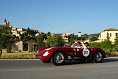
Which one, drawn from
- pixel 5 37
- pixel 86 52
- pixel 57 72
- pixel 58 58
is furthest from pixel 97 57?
pixel 5 37

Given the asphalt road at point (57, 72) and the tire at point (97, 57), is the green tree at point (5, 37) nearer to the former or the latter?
the asphalt road at point (57, 72)

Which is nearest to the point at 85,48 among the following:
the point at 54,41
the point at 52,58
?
the point at 52,58

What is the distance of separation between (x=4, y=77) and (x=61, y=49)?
135 inches

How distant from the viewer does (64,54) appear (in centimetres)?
756

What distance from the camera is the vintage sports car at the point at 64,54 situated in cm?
729

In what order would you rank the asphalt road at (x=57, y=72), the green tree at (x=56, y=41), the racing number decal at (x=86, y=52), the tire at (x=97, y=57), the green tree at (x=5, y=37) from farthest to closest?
the green tree at (x=56, y=41), the green tree at (x=5, y=37), the tire at (x=97, y=57), the racing number decal at (x=86, y=52), the asphalt road at (x=57, y=72)

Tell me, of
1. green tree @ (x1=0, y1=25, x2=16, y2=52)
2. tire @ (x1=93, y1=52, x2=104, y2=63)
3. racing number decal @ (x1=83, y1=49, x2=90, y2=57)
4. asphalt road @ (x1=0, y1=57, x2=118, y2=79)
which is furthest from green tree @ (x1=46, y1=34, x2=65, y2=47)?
asphalt road @ (x1=0, y1=57, x2=118, y2=79)

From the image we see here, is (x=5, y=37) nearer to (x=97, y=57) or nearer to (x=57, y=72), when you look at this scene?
(x=97, y=57)

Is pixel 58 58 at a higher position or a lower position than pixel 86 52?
lower

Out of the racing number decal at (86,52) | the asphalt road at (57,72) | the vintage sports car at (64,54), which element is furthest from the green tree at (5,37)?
the racing number decal at (86,52)

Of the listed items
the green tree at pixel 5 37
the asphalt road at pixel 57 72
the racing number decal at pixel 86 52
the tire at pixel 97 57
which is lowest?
the asphalt road at pixel 57 72

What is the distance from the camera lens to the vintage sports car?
7289 mm

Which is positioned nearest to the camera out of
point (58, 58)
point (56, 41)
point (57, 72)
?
point (57, 72)

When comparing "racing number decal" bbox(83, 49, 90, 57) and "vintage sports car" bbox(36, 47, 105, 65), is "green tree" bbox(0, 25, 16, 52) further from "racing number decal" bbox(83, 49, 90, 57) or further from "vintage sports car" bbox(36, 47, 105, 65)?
"racing number decal" bbox(83, 49, 90, 57)
